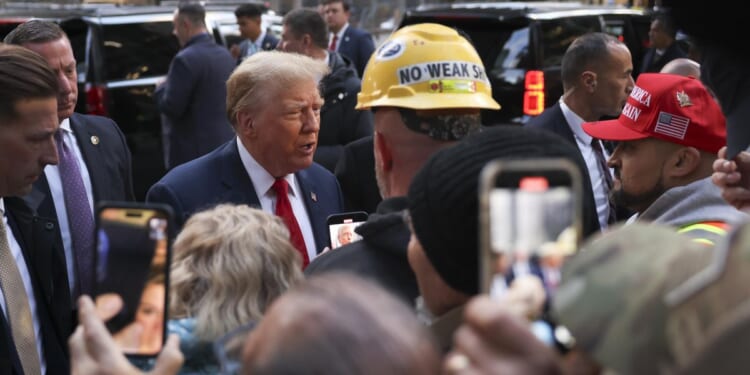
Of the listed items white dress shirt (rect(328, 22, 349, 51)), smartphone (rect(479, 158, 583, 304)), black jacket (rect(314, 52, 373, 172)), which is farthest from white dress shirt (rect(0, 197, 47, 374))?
white dress shirt (rect(328, 22, 349, 51))

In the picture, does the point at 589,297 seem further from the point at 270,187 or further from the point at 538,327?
the point at 270,187

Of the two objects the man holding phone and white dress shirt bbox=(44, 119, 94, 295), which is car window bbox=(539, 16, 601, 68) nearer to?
white dress shirt bbox=(44, 119, 94, 295)

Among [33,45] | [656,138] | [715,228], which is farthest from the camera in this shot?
[33,45]

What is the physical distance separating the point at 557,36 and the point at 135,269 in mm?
9068

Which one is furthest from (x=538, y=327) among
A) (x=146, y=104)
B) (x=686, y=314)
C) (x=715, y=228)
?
(x=146, y=104)

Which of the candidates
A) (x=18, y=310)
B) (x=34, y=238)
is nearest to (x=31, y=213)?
(x=34, y=238)

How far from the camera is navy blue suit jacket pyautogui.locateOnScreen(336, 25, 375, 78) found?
12.5 metres

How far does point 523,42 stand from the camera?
422 inches

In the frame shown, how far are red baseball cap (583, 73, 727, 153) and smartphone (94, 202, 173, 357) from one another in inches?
95.2

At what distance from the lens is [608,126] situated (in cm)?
441

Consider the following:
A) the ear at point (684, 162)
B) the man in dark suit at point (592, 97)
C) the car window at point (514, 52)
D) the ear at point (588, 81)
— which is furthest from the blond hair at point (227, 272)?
the car window at point (514, 52)

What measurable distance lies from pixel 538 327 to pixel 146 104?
10714 millimetres

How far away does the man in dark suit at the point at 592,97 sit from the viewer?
6.27 metres

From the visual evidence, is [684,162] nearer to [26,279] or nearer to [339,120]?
[26,279]
